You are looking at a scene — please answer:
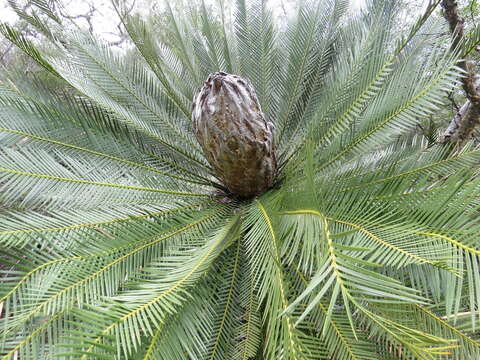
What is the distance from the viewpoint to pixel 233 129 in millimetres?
1211

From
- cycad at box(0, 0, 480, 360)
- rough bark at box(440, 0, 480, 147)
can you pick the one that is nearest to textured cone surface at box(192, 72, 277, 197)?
cycad at box(0, 0, 480, 360)

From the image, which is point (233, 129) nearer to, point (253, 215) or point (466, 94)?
point (253, 215)

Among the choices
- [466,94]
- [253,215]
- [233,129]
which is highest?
[233,129]

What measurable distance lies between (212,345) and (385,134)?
0.94 metres

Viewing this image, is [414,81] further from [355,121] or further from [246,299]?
[246,299]

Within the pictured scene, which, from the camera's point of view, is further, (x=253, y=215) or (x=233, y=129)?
(x=233, y=129)

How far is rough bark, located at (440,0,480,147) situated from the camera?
4.40ft

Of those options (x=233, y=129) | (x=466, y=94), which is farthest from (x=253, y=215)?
(x=466, y=94)

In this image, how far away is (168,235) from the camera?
1058mm

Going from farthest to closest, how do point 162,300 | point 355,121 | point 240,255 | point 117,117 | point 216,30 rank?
1. point 216,30
2. point 117,117
3. point 355,121
4. point 240,255
5. point 162,300

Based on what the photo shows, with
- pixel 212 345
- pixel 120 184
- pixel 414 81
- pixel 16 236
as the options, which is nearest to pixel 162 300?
pixel 212 345

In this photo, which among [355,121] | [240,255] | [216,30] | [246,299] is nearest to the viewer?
[246,299]

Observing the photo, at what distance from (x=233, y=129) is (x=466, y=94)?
3.75 feet

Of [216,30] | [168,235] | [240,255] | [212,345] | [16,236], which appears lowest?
[212,345]
